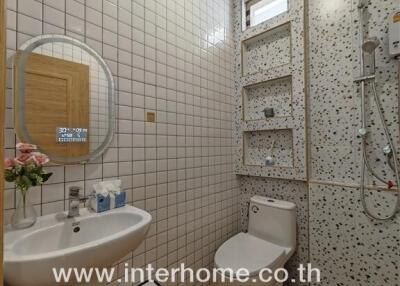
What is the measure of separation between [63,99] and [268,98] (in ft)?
5.35

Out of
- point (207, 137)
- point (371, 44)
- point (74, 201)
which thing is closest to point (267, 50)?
point (371, 44)

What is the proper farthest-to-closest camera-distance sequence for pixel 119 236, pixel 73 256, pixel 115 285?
pixel 115 285 < pixel 119 236 < pixel 73 256

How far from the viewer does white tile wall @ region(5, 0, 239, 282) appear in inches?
41.4

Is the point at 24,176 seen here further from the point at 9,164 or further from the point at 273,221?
the point at 273,221

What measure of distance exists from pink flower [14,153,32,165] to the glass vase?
12 cm

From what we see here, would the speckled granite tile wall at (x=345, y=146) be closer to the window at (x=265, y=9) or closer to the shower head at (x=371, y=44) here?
the shower head at (x=371, y=44)

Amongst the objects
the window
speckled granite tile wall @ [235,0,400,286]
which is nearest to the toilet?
speckled granite tile wall @ [235,0,400,286]

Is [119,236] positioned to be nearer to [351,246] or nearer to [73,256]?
[73,256]

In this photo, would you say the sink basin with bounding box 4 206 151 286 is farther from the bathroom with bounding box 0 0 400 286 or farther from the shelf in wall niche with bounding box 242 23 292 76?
the shelf in wall niche with bounding box 242 23 292 76

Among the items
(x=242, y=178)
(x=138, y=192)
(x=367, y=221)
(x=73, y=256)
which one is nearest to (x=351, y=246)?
(x=367, y=221)

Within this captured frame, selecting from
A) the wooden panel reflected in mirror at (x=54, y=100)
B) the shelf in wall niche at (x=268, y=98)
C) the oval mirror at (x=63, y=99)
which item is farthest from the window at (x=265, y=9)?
the wooden panel reflected in mirror at (x=54, y=100)

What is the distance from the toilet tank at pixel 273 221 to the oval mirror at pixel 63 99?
1.33 m

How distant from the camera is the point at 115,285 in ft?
4.01

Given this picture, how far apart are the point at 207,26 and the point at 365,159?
1576mm
